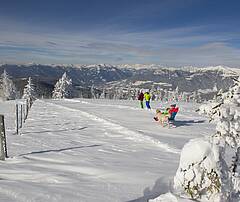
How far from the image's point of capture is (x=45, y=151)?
10477 mm

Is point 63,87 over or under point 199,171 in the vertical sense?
over

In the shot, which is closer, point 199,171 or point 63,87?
point 199,171

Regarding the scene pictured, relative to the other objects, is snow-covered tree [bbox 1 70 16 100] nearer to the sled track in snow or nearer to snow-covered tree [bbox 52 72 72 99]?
snow-covered tree [bbox 52 72 72 99]

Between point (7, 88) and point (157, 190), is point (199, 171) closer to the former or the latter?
point (157, 190)

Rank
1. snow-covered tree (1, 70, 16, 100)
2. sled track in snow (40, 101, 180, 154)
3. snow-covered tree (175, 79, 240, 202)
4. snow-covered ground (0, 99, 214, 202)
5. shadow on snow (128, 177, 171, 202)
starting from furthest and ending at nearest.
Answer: snow-covered tree (1, 70, 16, 100) < sled track in snow (40, 101, 180, 154) < shadow on snow (128, 177, 171, 202) < snow-covered ground (0, 99, 214, 202) < snow-covered tree (175, 79, 240, 202)

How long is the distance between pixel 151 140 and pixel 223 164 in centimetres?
893

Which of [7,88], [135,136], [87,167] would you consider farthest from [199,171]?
[7,88]

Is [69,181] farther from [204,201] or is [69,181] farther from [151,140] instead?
[151,140]

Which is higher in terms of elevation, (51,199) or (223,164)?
(223,164)

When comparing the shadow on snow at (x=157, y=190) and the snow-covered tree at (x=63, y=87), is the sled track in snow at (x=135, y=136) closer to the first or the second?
the shadow on snow at (x=157, y=190)

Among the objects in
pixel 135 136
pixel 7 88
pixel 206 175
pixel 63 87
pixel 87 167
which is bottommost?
pixel 135 136

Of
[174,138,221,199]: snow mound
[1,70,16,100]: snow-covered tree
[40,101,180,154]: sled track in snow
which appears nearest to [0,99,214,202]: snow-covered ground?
[40,101,180,154]: sled track in snow

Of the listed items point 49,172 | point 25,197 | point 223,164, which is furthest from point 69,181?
point 223,164

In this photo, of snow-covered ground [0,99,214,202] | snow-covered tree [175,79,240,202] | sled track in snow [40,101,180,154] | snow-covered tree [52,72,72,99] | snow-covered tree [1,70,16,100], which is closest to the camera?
snow-covered tree [175,79,240,202]
